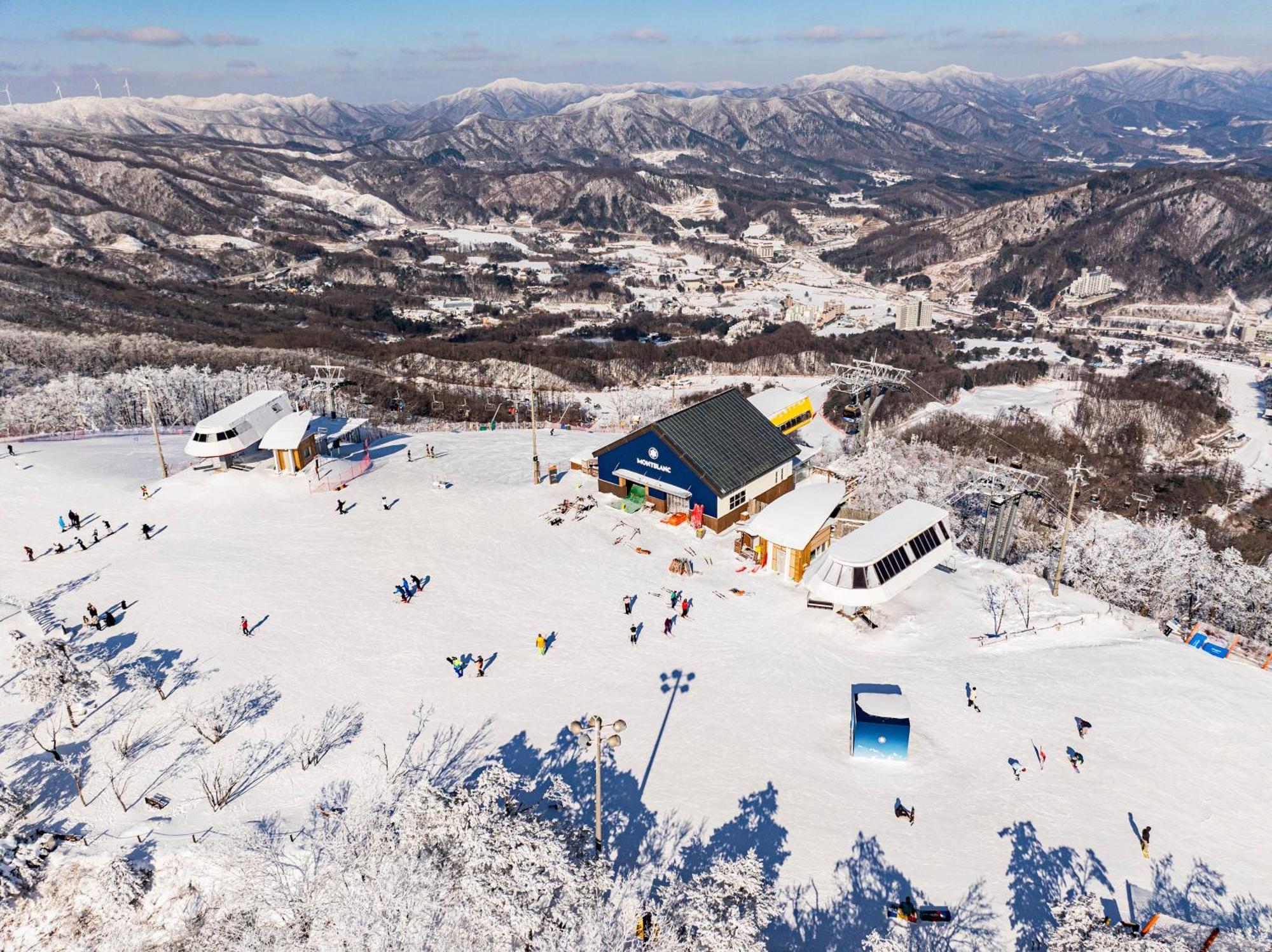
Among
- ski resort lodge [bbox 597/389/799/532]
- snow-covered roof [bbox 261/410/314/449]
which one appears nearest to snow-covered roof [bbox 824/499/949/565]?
ski resort lodge [bbox 597/389/799/532]

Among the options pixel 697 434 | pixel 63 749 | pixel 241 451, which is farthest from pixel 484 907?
pixel 241 451

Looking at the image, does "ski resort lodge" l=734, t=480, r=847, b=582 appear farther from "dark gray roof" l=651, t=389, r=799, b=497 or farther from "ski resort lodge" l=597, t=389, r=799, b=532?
"dark gray roof" l=651, t=389, r=799, b=497

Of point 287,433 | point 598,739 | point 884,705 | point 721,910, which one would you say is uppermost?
point 598,739

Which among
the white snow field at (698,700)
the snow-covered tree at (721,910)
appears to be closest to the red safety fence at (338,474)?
the white snow field at (698,700)

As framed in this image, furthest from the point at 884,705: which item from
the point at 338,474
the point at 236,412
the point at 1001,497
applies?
the point at 236,412

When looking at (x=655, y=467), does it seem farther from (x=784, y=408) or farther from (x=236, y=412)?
(x=236, y=412)
